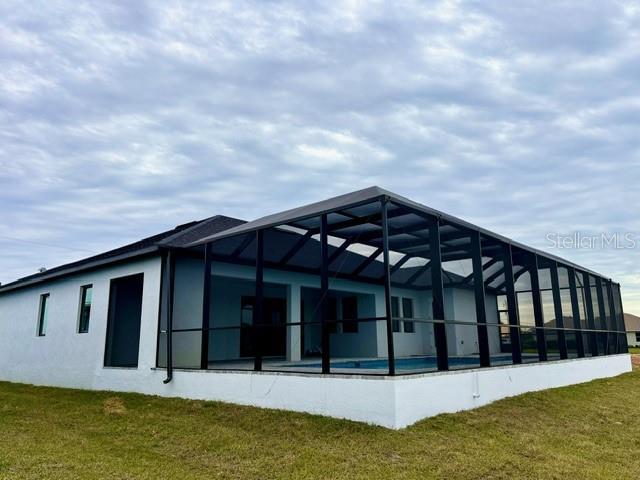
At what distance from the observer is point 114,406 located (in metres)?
8.20

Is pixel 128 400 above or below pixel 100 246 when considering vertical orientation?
below

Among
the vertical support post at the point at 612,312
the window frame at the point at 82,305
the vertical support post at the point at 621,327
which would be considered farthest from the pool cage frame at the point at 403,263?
the window frame at the point at 82,305

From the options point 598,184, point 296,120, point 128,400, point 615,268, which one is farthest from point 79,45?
point 615,268

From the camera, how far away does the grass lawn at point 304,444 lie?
181 inches

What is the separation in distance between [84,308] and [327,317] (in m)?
7.96

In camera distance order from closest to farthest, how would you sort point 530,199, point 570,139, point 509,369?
point 509,369
point 570,139
point 530,199

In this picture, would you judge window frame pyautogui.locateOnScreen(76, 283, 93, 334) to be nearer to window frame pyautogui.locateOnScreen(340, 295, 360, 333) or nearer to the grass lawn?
the grass lawn

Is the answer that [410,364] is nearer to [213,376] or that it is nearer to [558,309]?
[213,376]

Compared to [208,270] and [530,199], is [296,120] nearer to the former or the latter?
[208,270]

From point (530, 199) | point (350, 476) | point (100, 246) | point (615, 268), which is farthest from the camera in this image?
point (100, 246)

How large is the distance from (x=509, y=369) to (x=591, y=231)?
8.39 meters

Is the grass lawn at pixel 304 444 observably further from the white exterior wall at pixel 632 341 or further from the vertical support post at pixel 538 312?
the white exterior wall at pixel 632 341

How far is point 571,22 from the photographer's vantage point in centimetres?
866

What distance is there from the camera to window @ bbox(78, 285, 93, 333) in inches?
451
